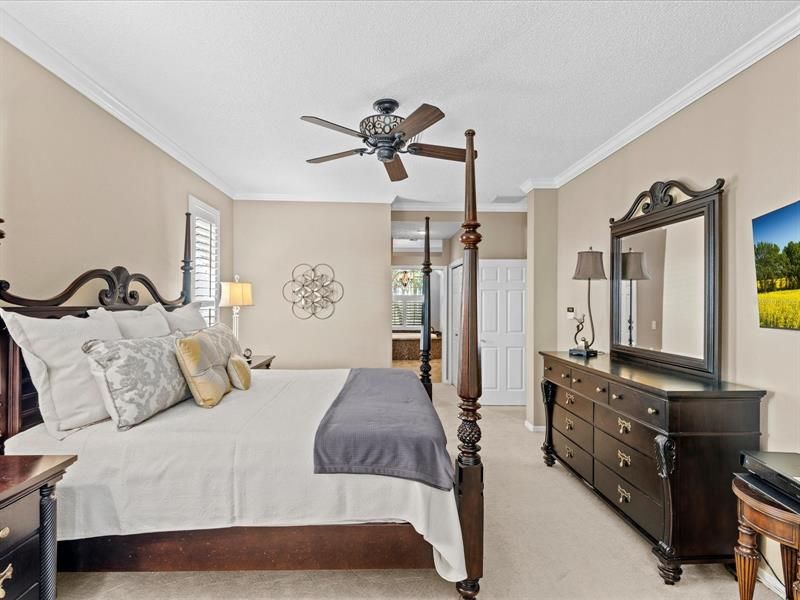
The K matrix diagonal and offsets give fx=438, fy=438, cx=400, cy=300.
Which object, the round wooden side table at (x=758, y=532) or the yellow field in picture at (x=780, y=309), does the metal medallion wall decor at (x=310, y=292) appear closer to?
the yellow field in picture at (x=780, y=309)

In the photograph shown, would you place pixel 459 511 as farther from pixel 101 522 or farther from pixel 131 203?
pixel 131 203

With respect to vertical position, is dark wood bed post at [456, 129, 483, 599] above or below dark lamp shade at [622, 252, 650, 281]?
below

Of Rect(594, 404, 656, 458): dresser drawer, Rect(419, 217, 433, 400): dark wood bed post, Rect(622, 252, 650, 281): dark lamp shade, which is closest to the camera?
Rect(594, 404, 656, 458): dresser drawer

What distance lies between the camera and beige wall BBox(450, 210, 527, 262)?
6020mm

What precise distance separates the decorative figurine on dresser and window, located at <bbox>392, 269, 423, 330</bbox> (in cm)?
857

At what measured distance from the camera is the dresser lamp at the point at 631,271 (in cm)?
322

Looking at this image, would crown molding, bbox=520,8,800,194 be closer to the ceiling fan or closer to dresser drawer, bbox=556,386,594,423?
the ceiling fan

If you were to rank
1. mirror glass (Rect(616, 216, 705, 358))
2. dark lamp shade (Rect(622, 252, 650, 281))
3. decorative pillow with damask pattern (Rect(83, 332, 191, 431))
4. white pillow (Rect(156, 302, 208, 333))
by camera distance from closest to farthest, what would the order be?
1. decorative pillow with damask pattern (Rect(83, 332, 191, 431))
2. mirror glass (Rect(616, 216, 705, 358))
3. white pillow (Rect(156, 302, 208, 333))
4. dark lamp shade (Rect(622, 252, 650, 281))

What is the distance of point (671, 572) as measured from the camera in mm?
2168

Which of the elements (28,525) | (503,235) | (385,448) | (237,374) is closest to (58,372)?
(28,525)

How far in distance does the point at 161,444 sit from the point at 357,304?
3567mm

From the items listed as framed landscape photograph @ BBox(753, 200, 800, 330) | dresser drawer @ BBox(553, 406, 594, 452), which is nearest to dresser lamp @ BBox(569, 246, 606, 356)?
dresser drawer @ BBox(553, 406, 594, 452)

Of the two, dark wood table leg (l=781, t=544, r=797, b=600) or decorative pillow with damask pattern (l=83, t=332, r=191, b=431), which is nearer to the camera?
dark wood table leg (l=781, t=544, r=797, b=600)

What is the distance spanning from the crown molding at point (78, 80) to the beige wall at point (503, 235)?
375 cm
